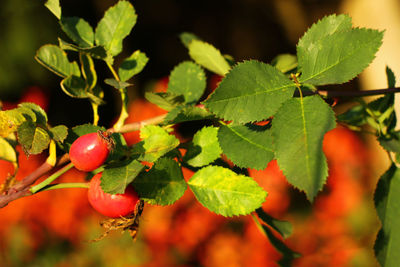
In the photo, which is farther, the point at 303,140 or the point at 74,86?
the point at 74,86

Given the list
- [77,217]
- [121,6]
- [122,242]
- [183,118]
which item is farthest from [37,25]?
[183,118]

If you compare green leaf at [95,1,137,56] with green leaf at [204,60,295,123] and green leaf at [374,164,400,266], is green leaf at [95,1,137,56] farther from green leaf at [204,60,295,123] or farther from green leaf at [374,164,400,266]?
green leaf at [374,164,400,266]

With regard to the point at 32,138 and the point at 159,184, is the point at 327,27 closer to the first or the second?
the point at 159,184

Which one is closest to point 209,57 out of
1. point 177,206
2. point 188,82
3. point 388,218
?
point 188,82

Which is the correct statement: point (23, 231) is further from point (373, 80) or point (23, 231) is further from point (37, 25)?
point (373, 80)

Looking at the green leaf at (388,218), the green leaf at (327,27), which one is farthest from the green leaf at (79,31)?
the green leaf at (388,218)
